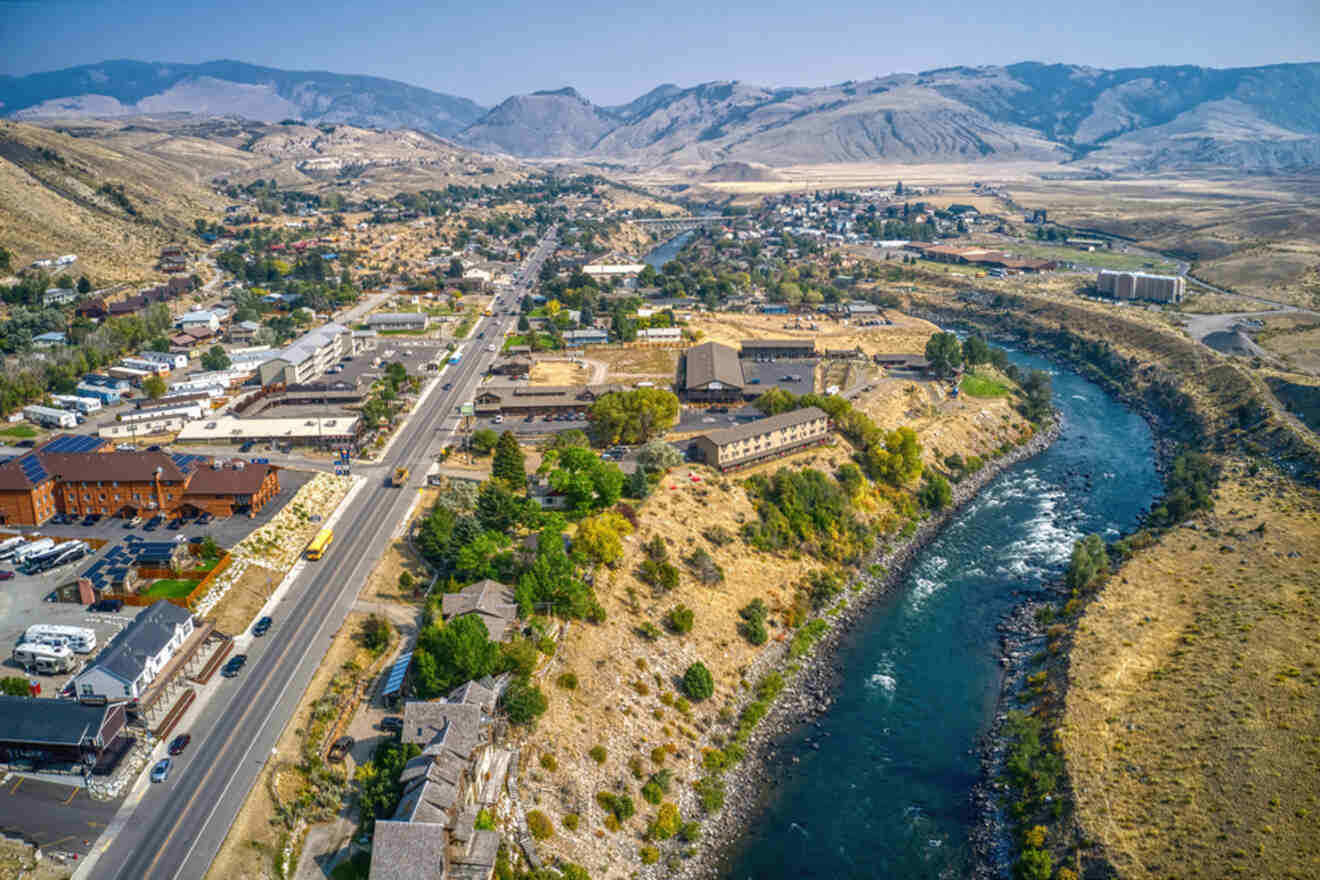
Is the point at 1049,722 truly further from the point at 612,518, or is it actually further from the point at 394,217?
the point at 394,217

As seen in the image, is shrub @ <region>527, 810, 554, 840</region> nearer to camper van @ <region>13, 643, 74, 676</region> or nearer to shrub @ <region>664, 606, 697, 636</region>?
shrub @ <region>664, 606, 697, 636</region>

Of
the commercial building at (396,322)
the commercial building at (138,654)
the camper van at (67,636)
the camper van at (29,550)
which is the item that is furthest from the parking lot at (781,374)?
the camper van at (29,550)

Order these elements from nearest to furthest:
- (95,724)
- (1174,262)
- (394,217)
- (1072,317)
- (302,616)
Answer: (95,724), (302,616), (1072,317), (1174,262), (394,217)

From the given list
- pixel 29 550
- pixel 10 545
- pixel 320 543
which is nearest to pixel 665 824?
pixel 320 543

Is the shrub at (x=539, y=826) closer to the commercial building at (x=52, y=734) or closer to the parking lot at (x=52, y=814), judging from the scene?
the parking lot at (x=52, y=814)

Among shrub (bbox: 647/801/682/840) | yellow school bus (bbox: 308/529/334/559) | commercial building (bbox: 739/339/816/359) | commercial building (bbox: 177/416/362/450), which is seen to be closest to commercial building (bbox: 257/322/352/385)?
commercial building (bbox: 177/416/362/450)

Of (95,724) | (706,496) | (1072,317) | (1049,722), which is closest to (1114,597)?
(1049,722)
